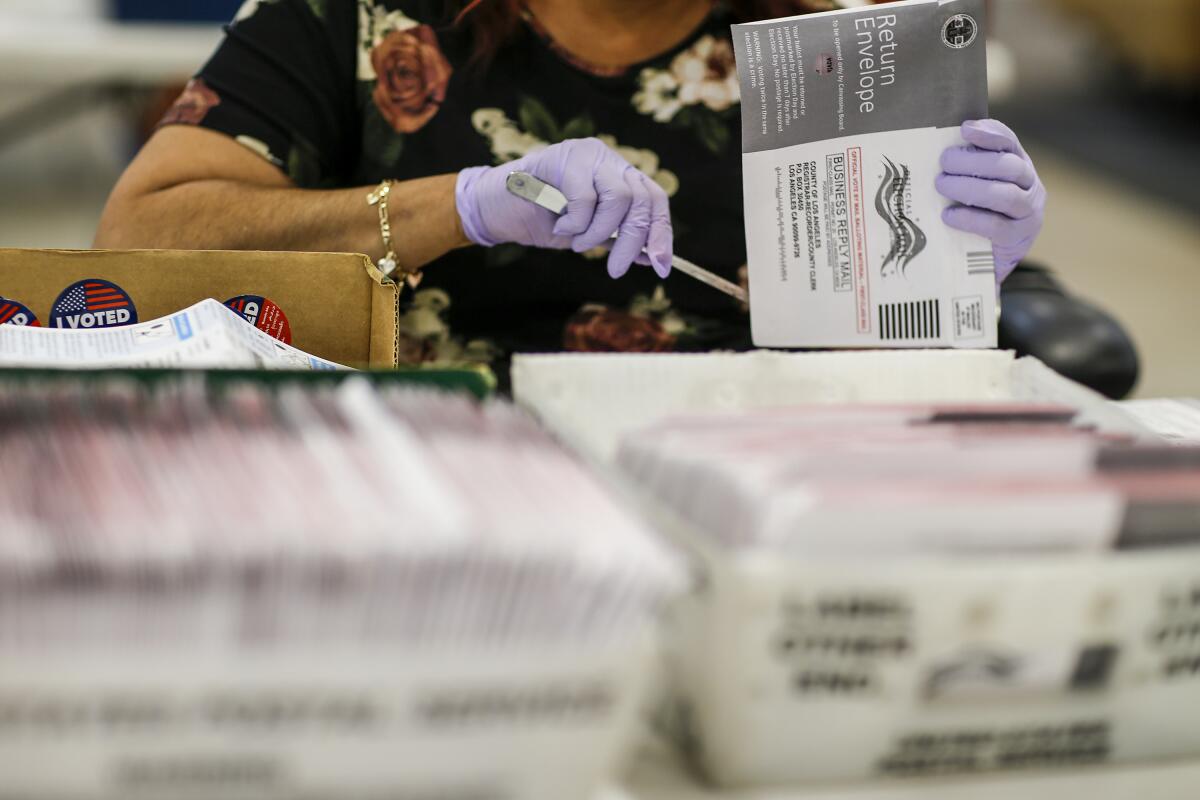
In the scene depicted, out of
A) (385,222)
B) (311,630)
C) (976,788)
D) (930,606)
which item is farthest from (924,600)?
(385,222)

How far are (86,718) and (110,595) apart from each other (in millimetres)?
51

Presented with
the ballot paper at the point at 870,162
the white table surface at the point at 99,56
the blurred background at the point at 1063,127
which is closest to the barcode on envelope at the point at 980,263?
the ballot paper at the point at 870,162

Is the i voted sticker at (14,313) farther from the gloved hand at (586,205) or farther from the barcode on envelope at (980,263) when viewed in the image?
the barcode on envelope at (980,263)

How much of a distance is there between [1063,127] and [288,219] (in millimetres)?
6649

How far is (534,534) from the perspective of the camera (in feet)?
1.41

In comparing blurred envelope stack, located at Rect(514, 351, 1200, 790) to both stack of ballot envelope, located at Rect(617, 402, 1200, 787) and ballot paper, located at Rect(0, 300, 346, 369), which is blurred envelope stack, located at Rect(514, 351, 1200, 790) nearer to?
stack of ballot envelope, located at Rect(617, 402, 1200, 787)

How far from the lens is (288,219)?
4.29 feet

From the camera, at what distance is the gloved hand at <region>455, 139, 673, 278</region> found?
1154mm

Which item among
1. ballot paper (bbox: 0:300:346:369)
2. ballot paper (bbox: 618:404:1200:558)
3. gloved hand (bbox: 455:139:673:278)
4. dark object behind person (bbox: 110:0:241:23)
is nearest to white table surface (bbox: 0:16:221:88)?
dark object behind person (bbox: 110:0:241:23)

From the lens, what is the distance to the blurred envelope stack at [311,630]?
414 millimetres

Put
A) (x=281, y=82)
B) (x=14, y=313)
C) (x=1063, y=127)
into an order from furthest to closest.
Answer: (x=1063, y=127), (x=281, y=82), (x=14, y=313)

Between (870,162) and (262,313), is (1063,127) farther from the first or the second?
(262,313)

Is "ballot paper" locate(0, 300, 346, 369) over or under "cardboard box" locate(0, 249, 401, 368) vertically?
under

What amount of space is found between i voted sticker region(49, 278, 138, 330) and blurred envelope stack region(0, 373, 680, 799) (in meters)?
0.44
